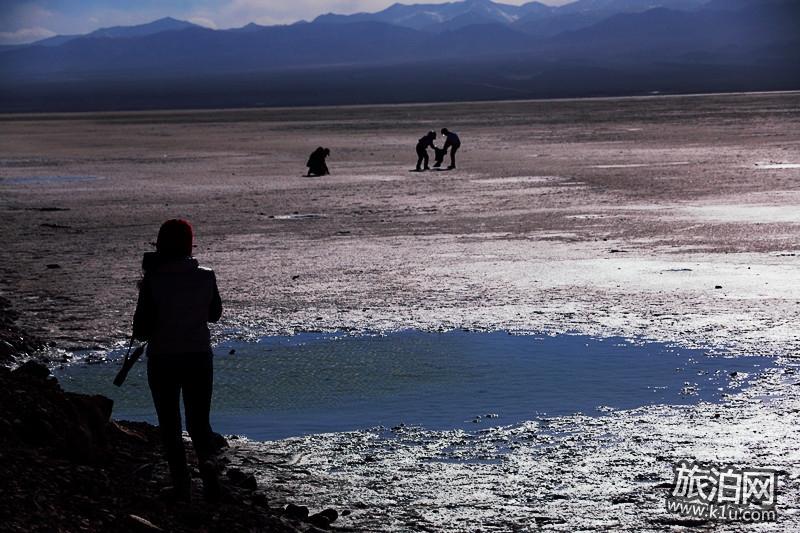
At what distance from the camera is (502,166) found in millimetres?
34875

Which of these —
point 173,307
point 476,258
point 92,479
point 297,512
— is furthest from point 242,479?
point 476,258

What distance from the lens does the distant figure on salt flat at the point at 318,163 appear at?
108 ft

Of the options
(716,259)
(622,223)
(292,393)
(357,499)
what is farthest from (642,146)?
(357,499)

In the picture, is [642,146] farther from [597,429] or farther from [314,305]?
[597,429]

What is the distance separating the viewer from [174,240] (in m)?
6.68

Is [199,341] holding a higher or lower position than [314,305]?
higher

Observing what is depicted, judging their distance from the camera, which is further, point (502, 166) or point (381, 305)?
point (502, 166)

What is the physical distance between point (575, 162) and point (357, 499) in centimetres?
2878
